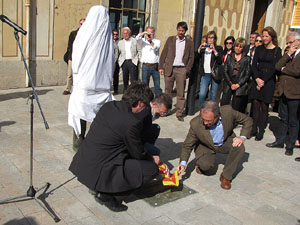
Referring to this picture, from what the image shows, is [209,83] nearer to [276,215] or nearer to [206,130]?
[206,130]

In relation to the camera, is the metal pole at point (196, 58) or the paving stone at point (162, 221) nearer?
the paving stone at point (162, 221)

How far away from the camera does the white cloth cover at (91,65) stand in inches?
167

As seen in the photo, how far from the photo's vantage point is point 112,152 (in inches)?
130

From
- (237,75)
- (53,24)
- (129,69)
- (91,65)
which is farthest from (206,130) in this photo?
(53,24)

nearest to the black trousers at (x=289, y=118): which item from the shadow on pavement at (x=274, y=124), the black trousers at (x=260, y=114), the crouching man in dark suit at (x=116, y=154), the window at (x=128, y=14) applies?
the black trousers at (x=260, y=114)

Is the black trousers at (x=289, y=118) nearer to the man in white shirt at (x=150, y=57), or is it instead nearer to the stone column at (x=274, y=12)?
the man in white shirt at (x=150, y=57)

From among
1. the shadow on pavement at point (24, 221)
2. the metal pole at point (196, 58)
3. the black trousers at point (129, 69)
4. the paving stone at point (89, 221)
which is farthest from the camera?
the black trousers at point (129, 69)

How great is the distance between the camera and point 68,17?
9039 mm

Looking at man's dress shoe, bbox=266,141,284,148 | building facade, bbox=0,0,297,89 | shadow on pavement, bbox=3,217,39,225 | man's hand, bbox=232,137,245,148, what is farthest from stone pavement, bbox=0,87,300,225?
building facade, bbox=0,0,297,89

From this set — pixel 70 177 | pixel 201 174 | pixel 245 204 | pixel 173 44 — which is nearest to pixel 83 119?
pixel 70 177

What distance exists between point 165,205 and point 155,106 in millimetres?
1027

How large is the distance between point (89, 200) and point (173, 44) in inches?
160

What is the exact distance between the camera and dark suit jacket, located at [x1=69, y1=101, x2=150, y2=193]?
321 centimetres

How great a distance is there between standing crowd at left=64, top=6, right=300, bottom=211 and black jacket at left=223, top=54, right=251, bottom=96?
0.02 m
